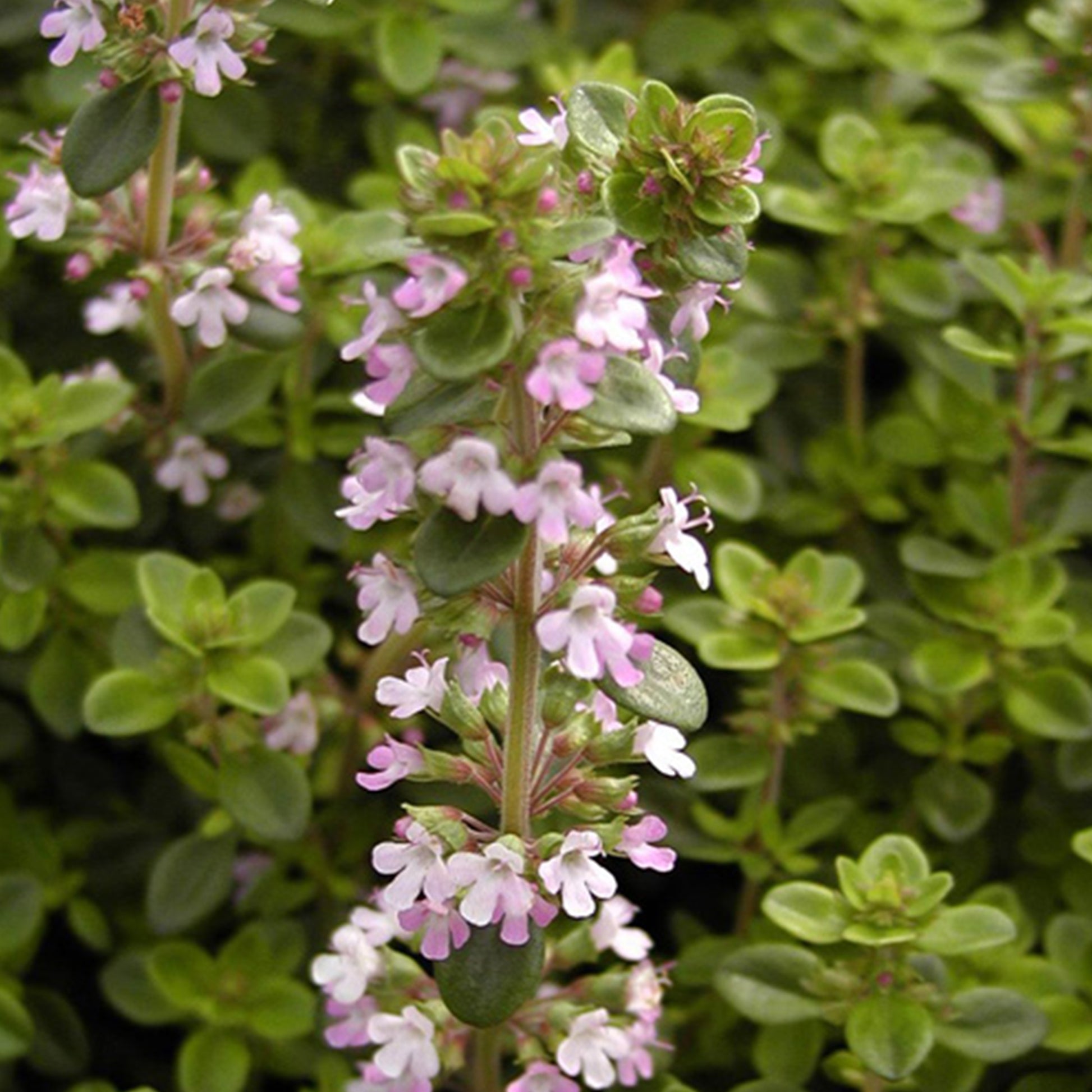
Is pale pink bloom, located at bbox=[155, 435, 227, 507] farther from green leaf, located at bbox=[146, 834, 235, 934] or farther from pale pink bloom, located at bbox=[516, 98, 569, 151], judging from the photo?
pale pink bloom, located at bbox=[516, 98, 569, 151]

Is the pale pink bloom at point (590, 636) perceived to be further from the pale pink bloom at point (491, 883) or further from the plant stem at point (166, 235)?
the plant stem at point (166, 235)

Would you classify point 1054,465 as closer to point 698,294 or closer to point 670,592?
point 670,592

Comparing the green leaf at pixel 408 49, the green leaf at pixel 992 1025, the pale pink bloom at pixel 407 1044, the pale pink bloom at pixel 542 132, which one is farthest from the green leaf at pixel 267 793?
the green leaf at pixel 408 49

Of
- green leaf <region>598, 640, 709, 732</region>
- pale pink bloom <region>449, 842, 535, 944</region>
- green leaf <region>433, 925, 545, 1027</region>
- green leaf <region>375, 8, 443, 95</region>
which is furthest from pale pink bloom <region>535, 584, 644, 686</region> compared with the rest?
green leaf <region>375, 8, 443, 95</region>

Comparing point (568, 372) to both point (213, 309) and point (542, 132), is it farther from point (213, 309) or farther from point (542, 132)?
point (213, 309)

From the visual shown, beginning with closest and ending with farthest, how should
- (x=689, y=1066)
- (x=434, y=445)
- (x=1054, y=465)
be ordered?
(x=434, y=445) → (x=689, y=1066) → (x=1054, y=465)

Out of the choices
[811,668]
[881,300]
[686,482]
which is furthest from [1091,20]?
[811,668]

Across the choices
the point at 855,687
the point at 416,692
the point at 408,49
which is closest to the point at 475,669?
the point at 416,692
